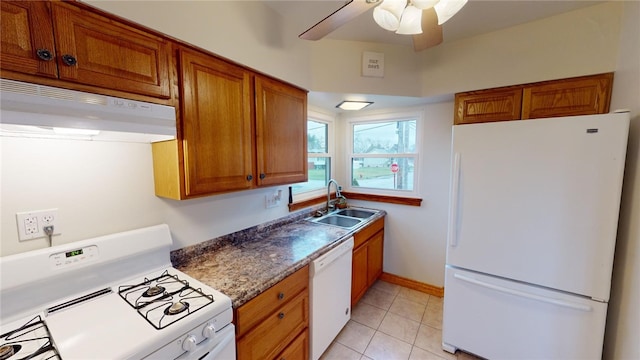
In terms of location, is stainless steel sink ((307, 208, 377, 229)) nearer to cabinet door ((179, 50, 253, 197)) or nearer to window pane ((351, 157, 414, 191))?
window pane ((351, 157, 414, 191))

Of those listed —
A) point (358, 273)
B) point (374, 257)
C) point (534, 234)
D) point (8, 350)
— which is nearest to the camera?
point (8, 350)

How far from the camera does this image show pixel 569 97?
5.26 feet

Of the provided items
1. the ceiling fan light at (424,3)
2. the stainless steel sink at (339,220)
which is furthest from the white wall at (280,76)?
the ceiling fan light at (424,3)

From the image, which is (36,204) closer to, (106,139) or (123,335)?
(106,139)

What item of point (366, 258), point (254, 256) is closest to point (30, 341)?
point (254, 256)

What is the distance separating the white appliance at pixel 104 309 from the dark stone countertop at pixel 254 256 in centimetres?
11

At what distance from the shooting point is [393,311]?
7.58 feet

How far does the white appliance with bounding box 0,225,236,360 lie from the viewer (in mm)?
797

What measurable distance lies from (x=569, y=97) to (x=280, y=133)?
1972mm

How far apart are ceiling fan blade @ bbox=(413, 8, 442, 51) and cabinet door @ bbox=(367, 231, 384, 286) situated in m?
1.78

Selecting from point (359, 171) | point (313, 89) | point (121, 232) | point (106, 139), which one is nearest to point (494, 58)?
point (313, 89)

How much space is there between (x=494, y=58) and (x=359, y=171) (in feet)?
5.43

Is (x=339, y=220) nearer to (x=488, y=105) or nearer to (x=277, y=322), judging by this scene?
(x=277, y=322)

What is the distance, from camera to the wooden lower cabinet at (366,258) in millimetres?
2170
